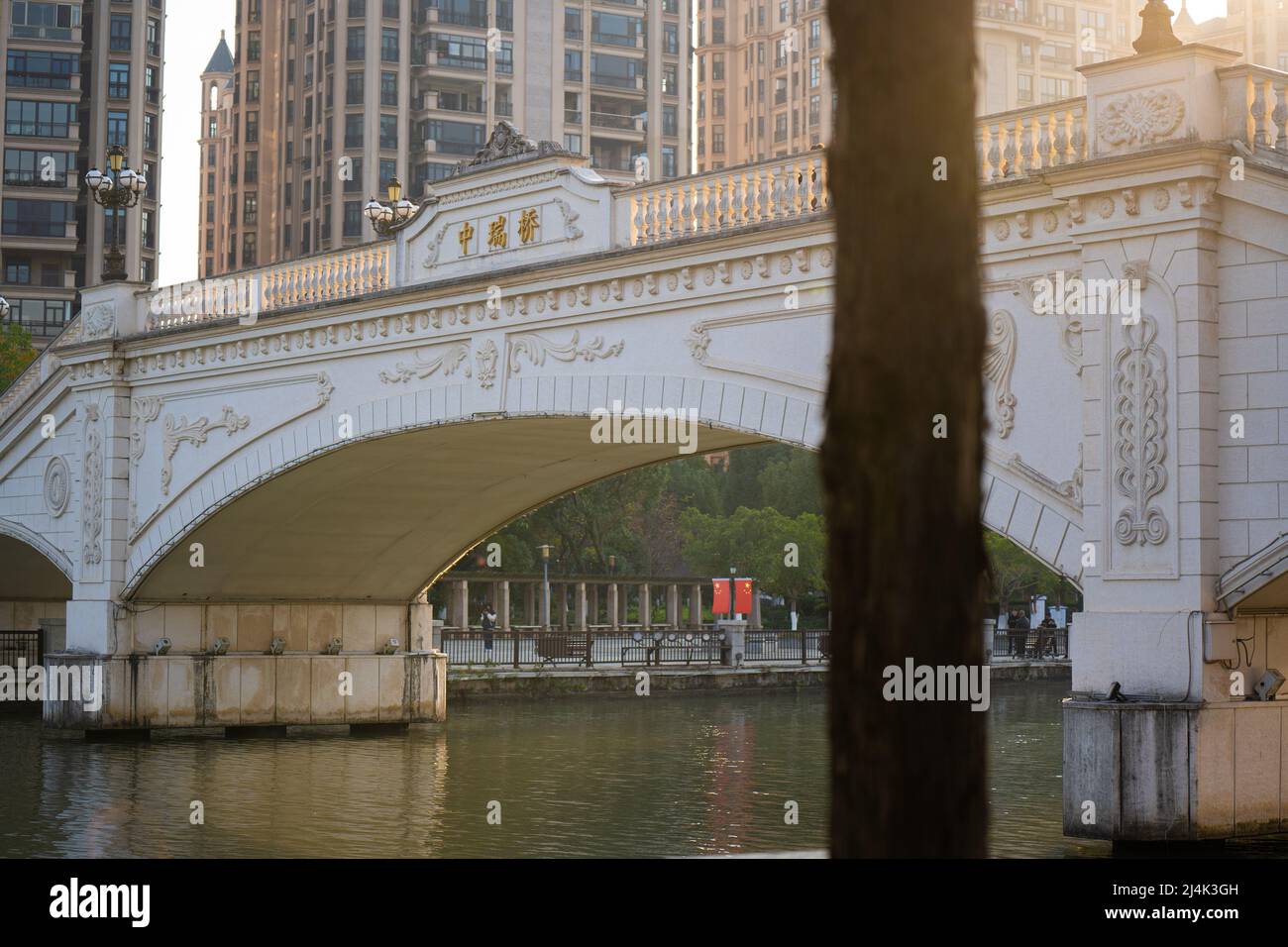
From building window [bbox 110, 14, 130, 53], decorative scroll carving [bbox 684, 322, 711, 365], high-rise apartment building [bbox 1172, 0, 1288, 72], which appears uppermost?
high-rise apartment building [bbox 1172, 0, 1288, 72]

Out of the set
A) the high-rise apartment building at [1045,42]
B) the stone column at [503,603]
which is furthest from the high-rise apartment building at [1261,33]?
the stone column at [503,603]

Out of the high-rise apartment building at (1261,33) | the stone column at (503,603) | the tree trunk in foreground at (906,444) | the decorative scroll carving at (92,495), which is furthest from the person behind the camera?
the high-rise apartment building at (1261,33)

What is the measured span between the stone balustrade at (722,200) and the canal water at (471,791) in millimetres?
5822

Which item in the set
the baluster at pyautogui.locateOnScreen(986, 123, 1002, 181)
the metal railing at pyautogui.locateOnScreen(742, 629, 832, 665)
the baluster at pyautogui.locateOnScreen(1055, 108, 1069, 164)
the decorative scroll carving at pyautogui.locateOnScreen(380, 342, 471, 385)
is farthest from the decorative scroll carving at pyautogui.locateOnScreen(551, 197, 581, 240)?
the metal railing at pyautogui.locateOnScreen(742, 629, 832, 665)

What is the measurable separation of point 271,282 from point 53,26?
5188cm

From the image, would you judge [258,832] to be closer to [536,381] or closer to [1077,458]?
[536,381]

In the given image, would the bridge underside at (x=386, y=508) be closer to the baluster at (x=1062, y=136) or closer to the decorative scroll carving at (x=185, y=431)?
the decorative scroll carving at (x=185, y=431)

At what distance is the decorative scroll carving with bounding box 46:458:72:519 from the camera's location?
26.3 meters

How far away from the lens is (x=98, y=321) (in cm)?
2592

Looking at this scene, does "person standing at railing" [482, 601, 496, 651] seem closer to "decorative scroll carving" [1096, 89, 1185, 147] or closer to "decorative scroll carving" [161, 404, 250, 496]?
"decorative scroll carving" [161, 404, 250, 496]

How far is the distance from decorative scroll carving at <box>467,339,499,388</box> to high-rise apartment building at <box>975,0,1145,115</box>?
65716mm

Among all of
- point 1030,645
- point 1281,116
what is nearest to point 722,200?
point 1281,116

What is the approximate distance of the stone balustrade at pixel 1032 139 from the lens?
45.5 feet
